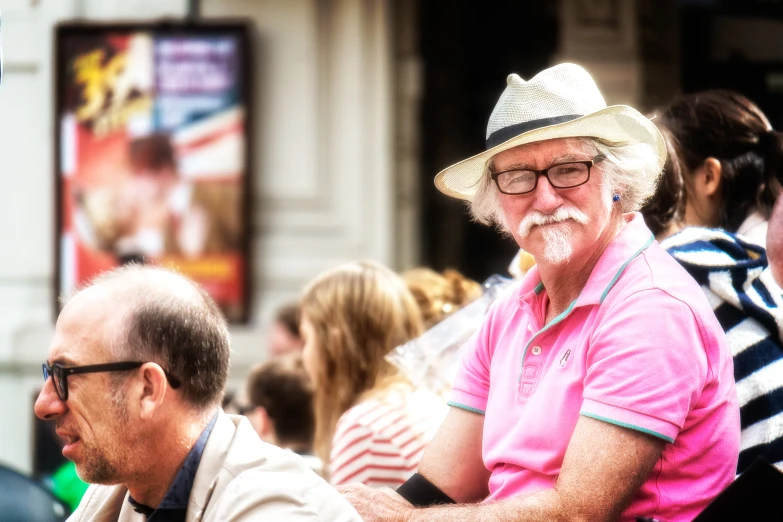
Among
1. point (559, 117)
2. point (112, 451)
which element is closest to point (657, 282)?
point (559, 117)

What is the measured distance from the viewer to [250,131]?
6836 millimetres

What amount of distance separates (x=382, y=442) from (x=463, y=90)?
206 inches

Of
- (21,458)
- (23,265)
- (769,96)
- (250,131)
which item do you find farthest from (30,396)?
(769,96)

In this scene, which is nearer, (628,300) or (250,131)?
(628,300)

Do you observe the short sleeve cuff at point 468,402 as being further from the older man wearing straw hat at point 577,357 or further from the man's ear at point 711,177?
the man's ear at point 711,177

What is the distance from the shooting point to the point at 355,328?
3.72m

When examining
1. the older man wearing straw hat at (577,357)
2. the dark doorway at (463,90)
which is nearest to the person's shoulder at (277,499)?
the older man wearing straw hat at (577,357)

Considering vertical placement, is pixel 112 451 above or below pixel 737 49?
below

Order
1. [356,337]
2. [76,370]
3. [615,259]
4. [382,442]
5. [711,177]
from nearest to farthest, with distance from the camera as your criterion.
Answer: [76,370], [615,259], [711,177], [382,442], [356,337]

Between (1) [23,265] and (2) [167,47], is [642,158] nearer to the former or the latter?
(2) [167,47]

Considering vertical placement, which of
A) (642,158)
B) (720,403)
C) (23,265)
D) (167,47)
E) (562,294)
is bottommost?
(23,265)

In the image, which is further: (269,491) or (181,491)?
(181,491)

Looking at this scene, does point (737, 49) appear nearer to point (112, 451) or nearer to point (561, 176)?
point (561, 176)

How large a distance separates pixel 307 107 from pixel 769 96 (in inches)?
110
